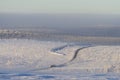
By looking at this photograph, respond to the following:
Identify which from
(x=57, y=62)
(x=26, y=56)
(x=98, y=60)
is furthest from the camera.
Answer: (x=26, y=56)

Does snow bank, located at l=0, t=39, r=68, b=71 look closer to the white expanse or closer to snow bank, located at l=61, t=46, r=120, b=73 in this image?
the white expanse

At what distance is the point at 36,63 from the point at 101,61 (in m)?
3.35

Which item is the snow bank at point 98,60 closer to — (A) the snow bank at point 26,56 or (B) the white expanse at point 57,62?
(B) the white expanse at point 57,62

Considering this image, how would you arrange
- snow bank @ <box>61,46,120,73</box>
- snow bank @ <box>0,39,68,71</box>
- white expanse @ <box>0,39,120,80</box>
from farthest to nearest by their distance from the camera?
1. snow bank @ <box>0,39,68,71</box>
2. snow bank @ <box>61,46,120,73</box>
3. white expanse @ <box>0,39,120,80</box>

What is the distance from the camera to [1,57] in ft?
87.9

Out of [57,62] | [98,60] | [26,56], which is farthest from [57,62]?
[26,56]

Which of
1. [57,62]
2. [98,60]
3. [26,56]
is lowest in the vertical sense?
[57,62]

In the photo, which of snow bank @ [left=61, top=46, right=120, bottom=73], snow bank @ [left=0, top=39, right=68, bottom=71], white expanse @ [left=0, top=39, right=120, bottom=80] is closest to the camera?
white expanse @ [left=0, top=39, right=120, bottom=80]

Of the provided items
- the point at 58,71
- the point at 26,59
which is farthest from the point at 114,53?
the point at 58,71

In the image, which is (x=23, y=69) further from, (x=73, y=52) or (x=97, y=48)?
(x=97, y=48)

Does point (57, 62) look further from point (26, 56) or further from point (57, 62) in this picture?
point (26, 56)

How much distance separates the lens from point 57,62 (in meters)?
25.6

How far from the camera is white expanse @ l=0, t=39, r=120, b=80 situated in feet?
65.7

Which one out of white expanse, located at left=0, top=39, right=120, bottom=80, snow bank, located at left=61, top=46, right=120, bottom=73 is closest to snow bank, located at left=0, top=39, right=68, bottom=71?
white expanse, located at left=0, top=39, right=120, bottom=80
